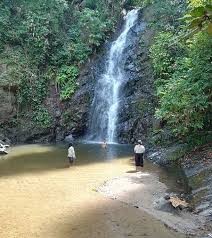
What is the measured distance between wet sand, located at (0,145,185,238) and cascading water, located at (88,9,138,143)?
11491 mm

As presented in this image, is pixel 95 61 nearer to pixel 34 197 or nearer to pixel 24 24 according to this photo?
pixel 24 24

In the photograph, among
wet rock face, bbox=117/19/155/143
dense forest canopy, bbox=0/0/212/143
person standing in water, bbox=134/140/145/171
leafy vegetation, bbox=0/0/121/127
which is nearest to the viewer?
person standing in water, bbox=134/140/145/171

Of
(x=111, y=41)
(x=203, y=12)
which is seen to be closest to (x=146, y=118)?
(x=111, y=41)

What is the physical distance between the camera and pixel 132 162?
18.3 meters

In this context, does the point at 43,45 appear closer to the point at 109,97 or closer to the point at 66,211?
the point at 109,97

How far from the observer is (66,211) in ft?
35.1

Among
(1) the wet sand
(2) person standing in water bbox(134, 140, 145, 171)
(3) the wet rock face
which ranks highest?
(3) the wet rock face

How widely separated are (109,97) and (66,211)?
18.1 metres

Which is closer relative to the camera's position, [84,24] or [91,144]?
[91,144]

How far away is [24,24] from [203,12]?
98.7 feet

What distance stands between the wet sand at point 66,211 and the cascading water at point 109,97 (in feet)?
37.7

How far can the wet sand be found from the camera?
29.9 feet

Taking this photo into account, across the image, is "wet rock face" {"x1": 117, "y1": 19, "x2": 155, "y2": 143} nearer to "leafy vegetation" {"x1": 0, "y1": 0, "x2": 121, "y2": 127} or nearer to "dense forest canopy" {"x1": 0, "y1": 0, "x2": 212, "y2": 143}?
"dense forest canopy" {"x1": 0, "y1": 0, "x2": 212, "y2": 143}

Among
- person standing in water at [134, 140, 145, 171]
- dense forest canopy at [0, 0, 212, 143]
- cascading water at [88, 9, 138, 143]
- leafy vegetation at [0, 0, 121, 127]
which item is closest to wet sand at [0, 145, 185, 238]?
person standing in water at [134, 140, 145, 171]
